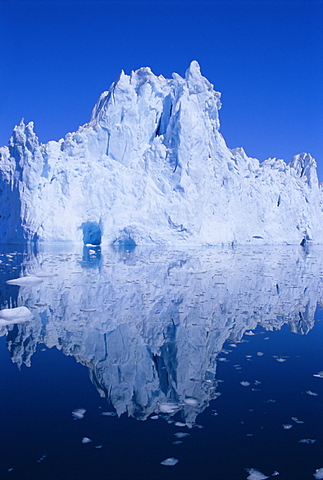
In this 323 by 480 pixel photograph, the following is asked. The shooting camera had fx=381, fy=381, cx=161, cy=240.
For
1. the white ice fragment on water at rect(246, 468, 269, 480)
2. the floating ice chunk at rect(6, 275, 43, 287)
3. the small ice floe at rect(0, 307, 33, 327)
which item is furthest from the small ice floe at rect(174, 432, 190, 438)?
the floating ice chunk at rect(6, 275, 43, 287)

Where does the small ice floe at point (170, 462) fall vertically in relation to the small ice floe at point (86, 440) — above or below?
below

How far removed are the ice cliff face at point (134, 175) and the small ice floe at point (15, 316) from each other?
50.1 ft

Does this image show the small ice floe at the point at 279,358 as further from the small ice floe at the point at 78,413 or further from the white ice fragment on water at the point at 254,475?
the small ice floe at the point at 78,413

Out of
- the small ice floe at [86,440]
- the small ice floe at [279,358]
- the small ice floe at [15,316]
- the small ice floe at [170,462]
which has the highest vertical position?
the small ice floe at [15,316]

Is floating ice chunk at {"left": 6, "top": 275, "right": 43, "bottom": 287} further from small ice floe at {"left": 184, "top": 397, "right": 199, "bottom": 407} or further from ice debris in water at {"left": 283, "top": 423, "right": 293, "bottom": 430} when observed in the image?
ice debris in water at {"left": 283, "top": 423, "right": 293, "bottom": 430}

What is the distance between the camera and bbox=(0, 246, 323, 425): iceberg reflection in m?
3.19

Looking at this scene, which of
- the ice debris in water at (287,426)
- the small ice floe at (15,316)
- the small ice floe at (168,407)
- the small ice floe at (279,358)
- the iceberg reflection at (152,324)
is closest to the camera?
the ice debris in water at (287,426)

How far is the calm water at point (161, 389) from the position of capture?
2170 millimetres

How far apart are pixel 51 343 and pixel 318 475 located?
2968mm

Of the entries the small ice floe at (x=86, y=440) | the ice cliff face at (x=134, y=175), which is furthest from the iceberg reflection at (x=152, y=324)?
the ice cliff face at (x=134, y=175)

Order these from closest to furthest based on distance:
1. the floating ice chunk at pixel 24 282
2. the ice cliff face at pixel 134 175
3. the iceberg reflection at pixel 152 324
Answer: the iceberg reflection at pixel 152 324 → the floating ice chunk at pixel 24 282 → the ice cliff face at pixel 134 175

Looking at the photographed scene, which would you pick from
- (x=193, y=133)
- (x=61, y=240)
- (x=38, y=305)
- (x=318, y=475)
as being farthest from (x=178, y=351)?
(x=193, y=133)

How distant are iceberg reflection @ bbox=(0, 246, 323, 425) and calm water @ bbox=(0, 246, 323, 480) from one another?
2cm

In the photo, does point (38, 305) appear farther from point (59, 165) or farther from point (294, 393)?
point (59, 165)
